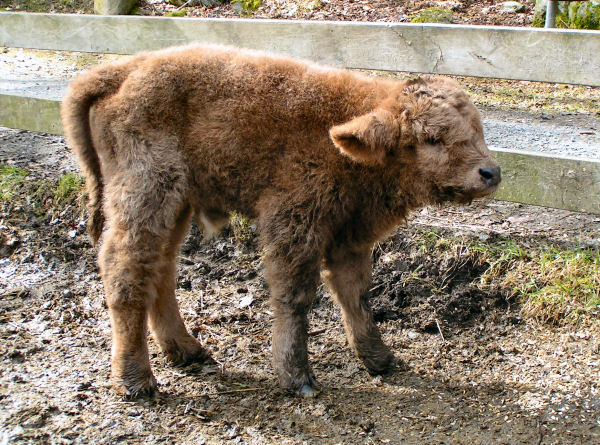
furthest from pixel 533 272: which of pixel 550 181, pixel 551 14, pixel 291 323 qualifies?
pixel 551 14

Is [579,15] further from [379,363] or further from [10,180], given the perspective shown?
[10,180]

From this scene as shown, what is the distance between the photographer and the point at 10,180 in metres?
6.41

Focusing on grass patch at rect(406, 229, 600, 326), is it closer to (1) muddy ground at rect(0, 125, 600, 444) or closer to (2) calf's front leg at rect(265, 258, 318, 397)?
(1) muddy ground at rect(0, 125, 600, 444)

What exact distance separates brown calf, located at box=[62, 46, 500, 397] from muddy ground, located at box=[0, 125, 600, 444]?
1.02 ft

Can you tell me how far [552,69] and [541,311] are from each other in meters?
2.05

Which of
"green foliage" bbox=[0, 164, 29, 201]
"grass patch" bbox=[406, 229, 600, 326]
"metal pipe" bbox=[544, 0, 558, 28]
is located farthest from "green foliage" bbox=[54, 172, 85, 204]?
"metal pipe" bbox=[544, 0, 558, 28]

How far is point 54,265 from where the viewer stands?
5.71m

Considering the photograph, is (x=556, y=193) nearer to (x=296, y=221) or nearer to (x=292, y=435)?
(x=296, y=221)

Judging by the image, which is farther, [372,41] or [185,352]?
[372,41]

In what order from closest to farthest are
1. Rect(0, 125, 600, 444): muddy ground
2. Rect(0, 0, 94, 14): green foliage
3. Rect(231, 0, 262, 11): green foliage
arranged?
Rect(0, 125, 600, 444): muddy ground, Rect(231, 0, 262, 11): green foliage, Rect(0, 0, 94, 14): green foliage

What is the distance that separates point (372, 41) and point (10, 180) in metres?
3.63

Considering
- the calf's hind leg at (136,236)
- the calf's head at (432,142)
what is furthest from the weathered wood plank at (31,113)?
the calf's head at (432,142)

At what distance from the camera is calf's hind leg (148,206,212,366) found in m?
4.41

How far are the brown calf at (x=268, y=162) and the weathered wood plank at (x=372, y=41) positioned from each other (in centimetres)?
182
